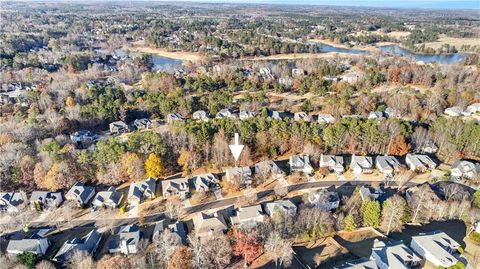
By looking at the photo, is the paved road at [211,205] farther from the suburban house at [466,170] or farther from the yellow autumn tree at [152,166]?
the yellow autumn tree at [152,166]

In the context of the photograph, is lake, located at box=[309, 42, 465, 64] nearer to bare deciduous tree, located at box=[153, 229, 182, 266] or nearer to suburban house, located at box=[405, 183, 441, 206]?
suburban house, located at box=[405, 183, 441, 206]

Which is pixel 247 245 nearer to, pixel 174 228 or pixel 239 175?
pixel 174 228

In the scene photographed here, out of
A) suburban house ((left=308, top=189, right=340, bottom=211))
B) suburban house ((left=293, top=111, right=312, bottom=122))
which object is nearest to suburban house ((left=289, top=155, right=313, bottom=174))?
suburban house ((left=308, top=189, right=340, bottom=211))

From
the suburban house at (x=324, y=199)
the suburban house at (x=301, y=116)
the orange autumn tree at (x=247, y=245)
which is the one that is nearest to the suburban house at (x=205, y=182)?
the orange autumn tree at (x=247, y=245)

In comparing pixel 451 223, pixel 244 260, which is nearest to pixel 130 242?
pixel 244 260

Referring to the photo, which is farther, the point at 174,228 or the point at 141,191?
the point at 141,191

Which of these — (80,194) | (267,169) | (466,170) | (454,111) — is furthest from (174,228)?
(454,111)

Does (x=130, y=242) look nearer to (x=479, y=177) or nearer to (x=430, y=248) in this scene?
(x=430, y=248)
